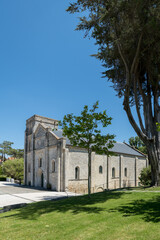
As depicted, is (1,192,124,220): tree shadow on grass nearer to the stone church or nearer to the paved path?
the paved path

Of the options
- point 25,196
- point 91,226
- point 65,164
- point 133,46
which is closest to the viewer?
point 91,226

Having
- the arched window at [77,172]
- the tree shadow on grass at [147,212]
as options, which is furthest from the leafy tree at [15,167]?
the tree shadow on grass at [147,212]

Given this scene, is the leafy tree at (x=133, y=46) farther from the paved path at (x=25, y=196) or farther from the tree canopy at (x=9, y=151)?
the tree canopy at (x=9, y=151)

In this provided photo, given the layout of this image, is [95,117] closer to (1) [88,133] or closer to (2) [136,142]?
(1) [88,133]

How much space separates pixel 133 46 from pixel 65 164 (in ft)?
72.0

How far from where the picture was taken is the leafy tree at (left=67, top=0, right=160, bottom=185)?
15.4 meters

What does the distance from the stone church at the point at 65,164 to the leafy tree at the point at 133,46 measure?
14.5m

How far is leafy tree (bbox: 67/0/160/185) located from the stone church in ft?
47.6

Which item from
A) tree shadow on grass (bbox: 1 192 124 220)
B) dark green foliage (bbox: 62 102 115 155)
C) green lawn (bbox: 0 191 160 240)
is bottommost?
tree shadow on grass (bbox: 1 192 124 220)

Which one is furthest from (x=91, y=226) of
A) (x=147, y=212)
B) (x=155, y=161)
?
(x=155, y=161)

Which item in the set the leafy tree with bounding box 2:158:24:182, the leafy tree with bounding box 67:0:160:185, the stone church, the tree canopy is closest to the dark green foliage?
the leafy tree with bounding box 67:0:160:185

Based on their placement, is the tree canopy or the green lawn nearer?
the green lawn

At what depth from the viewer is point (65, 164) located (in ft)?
107

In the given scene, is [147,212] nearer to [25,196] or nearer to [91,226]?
[91,226]
